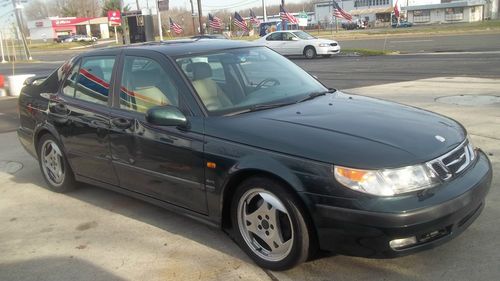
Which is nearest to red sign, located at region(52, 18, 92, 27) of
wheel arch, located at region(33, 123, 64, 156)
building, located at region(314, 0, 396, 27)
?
building, located at region(314, 0, 396, 27)

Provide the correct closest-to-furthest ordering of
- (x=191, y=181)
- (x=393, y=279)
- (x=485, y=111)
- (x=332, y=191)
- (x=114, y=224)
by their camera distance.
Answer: (x=332, y=191)
(x=393, y=279)
(x=191, y=181)
(x=114, y=224)
(x=485, y=111)

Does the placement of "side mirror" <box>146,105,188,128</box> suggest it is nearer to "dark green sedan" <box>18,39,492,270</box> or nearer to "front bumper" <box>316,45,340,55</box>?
"dark green sedan" <box>18,39,492,270</box>

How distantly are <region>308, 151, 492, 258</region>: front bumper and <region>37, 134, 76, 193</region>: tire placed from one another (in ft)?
10.5

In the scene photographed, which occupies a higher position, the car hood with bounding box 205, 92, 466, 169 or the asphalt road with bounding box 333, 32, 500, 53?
the car hood with bounding box 205, 92, 466, 169

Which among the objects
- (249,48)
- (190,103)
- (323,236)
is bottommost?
(323,236)

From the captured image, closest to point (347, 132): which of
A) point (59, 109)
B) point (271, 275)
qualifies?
point (271, 275)

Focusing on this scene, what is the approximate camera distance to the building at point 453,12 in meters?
91.0

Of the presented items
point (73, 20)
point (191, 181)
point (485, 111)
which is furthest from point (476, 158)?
point (73, 20)

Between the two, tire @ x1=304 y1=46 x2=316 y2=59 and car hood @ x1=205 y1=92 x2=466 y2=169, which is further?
tire @ x1=304 y1=46 x2=316 y2=59

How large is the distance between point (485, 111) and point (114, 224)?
20.6ft

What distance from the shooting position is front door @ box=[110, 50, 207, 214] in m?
3.85

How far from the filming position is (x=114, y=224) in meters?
4.55

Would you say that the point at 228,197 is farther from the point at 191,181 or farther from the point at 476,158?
the point at 476,158

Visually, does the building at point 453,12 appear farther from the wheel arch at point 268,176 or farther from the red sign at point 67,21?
the wheel arch at point 268,176
